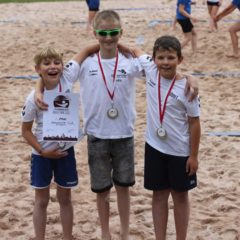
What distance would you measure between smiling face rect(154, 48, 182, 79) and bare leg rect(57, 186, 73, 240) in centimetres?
107

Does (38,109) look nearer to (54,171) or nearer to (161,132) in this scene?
(54,171)

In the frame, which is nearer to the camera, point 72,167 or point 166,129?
point 166,129

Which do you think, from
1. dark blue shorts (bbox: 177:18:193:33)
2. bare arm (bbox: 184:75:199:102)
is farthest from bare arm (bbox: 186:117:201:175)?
dark blue shorts (bbox: 177:18:193:33)

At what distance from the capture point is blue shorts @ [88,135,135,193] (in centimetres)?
366

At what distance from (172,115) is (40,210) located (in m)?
1.16

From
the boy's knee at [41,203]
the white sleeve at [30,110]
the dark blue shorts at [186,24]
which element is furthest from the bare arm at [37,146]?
the dark blue shorts at [186,24]

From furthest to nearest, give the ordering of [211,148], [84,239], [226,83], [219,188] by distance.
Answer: [226,83], [211,148], [219,188], [84,239]

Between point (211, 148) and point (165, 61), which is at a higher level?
point (165, 61)

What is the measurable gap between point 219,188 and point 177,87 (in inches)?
73.9

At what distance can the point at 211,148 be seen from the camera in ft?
19.2

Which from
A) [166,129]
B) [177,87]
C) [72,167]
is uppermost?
[177,87]

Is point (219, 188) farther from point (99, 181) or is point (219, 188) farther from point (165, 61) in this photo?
point (165, 61)

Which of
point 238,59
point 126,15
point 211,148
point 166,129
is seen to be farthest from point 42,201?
point 126,15

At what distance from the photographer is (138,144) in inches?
237
